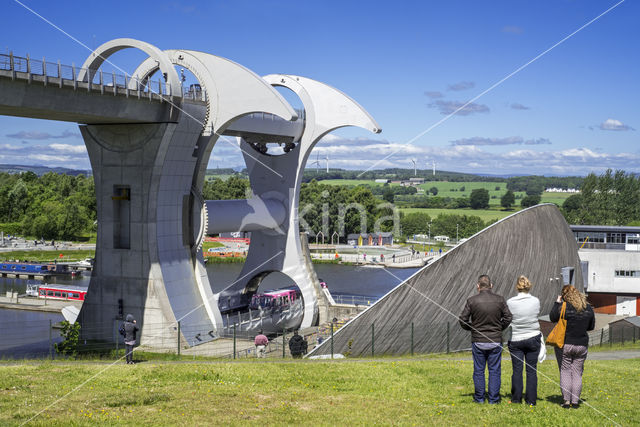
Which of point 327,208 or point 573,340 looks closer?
point 573,340

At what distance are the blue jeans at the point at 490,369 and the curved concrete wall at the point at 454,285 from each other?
9.85 meters

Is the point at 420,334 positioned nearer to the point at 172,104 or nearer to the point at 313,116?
the point at 172,104

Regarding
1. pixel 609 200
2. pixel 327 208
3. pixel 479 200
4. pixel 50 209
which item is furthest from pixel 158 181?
pixel 479 200

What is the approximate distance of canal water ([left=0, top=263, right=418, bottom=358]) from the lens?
36906 millimetres

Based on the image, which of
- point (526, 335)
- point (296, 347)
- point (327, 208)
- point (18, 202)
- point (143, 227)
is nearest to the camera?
point (526, 335)

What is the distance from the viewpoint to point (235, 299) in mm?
38344

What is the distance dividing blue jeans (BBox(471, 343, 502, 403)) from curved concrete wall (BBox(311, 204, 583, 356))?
9848 mm

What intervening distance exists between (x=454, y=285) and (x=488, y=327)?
1380 cm

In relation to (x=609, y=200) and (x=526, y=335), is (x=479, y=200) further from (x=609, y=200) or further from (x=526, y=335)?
(x=526, y=335)

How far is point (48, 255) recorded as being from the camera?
86.1 metres

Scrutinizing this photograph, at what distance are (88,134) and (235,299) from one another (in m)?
14.5

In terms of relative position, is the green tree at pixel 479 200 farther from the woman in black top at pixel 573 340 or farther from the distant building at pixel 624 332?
the woman in black top at pixel 573 340

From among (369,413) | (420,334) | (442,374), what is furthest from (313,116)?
(369,413)

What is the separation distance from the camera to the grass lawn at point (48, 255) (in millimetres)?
83625
